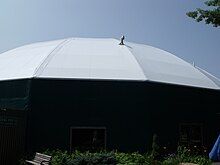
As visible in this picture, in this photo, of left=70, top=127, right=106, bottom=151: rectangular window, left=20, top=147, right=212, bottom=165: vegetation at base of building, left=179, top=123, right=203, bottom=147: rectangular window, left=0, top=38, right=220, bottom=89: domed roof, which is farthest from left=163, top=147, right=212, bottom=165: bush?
left=0, top=38, right=220, bottom=89: domed roof

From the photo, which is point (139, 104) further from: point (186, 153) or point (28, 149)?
point (28, 149)

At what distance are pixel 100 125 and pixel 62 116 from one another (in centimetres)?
191

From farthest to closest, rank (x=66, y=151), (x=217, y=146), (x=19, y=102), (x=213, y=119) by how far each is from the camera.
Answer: (x=213, y=119), (x=19, y=102), (x=66, y=151), (x=217, y=146)

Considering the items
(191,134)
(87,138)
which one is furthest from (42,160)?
(191,134)

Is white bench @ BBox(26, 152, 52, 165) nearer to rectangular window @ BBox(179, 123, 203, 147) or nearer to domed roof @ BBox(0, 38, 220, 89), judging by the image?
domed roof @ BBox(0, 38, 220, 89)

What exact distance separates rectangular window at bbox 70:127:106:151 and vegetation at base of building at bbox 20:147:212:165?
2.57 ft

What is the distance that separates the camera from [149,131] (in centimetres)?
2045

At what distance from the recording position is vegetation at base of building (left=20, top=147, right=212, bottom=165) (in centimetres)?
1567

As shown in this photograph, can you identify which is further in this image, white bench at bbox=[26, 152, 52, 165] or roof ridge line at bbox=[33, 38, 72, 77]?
roof ridge line at bbox=[33, 38, 72, 77]

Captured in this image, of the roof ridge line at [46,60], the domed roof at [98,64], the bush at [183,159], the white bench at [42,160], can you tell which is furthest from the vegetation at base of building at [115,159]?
the roof ridge line at [46,60]

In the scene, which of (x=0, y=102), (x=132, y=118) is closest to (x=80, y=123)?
(x=132, y=118)

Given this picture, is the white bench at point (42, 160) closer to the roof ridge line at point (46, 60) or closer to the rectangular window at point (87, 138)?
the rectangular window at point (87, 138)

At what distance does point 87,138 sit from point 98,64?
14.1ft

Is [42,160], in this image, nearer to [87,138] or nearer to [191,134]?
[87,138]
